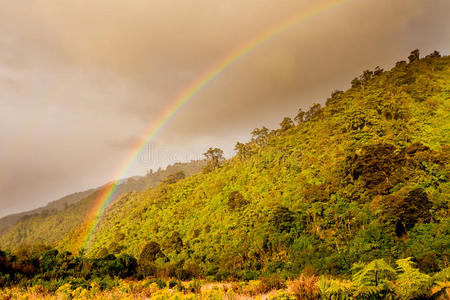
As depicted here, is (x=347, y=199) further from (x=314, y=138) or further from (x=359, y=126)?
(x=314, y=138)

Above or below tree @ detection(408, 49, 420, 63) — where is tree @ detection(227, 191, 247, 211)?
below

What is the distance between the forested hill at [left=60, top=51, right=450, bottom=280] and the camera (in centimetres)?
1727

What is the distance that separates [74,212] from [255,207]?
142 meters

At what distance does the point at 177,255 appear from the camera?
3092 centimetres

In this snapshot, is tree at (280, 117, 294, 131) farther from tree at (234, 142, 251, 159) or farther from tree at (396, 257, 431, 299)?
tree at (396, 257, 431, 299)

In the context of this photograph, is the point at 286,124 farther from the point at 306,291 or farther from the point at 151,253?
the point at 306,291

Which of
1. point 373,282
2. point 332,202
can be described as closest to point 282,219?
point 332,202

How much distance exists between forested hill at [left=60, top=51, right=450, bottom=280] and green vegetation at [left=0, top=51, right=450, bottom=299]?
125mm

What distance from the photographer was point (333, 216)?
2178cm

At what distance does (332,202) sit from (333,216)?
7.21 feet

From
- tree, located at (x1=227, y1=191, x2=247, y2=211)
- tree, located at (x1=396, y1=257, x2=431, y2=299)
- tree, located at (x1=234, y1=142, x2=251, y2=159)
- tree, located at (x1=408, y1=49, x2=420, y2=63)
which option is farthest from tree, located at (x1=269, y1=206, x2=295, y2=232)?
tree, located at (x1=408, y1=49, x2=420, y2=63)

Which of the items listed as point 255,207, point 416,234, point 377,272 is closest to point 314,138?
point 255,207

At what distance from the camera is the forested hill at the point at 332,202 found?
17266mm

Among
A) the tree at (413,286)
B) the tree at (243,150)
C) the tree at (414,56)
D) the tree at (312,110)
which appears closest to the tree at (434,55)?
the tree at (414,56)
